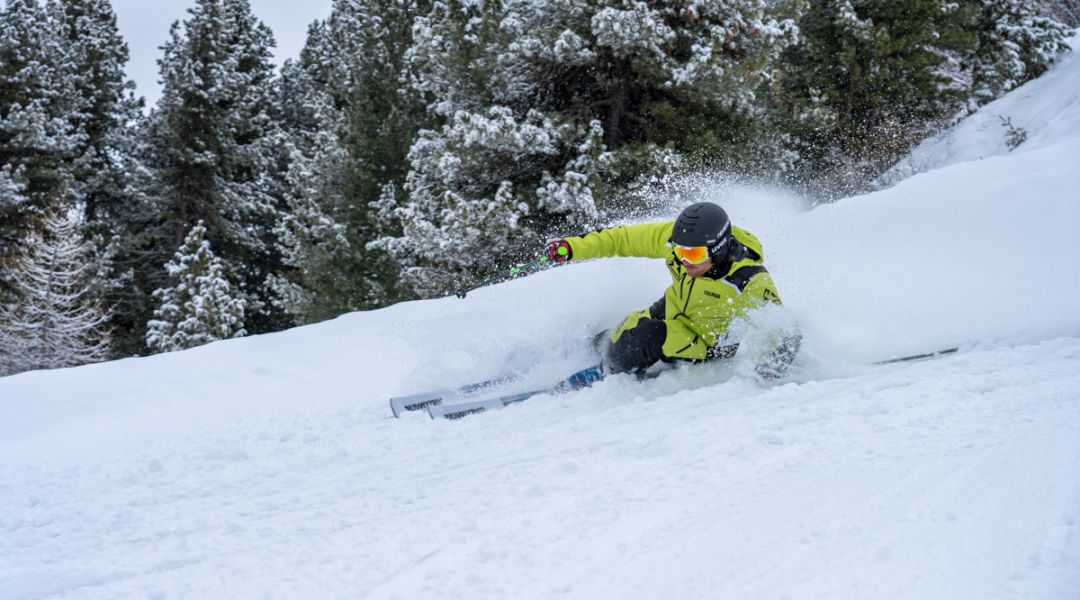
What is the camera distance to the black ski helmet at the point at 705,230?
4.27 m

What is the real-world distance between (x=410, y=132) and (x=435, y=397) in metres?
12.7

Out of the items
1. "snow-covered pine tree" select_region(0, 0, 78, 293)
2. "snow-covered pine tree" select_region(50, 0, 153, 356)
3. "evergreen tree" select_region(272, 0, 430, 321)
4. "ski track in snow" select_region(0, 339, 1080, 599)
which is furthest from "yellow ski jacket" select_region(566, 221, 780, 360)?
"snow-covered pine tree" select_region(50, 0, 153, 356)

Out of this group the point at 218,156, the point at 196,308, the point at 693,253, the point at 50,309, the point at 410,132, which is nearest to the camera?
the point at 693,253

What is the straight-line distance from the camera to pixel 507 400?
4.67 metres

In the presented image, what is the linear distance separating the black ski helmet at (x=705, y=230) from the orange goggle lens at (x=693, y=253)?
24mm

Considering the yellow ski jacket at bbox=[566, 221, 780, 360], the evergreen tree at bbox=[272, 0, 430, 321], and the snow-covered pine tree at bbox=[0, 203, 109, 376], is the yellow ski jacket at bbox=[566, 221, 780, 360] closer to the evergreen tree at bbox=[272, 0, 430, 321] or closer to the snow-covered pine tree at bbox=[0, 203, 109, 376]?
the evergreen tree at bbox=[272, 0, 430, 321]

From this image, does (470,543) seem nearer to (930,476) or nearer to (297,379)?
(930,476)

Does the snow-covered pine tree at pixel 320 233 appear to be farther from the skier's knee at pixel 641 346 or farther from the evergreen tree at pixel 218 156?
the skier's knee at pixel 641 346

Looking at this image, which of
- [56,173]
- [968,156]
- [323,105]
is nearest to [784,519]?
[968,156]

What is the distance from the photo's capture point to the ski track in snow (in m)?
2.05

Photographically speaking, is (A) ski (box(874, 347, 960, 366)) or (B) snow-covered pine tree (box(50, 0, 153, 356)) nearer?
(A) ski (box(874, 347, 960, 366))

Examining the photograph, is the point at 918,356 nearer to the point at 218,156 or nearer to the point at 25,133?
the point at 218,156

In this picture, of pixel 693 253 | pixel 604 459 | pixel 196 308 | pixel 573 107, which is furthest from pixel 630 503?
pixel 196 308

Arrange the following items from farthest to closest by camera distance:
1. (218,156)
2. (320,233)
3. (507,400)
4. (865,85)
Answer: (218,156) < (320,233) < (865,85) < (507,400)
